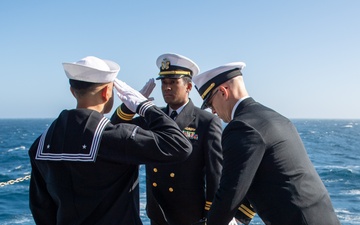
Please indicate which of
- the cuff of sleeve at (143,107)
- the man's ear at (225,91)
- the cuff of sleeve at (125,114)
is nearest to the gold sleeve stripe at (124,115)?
the cuff of sleeve at (125,114)

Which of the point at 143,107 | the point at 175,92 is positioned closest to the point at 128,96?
the point at 143,107

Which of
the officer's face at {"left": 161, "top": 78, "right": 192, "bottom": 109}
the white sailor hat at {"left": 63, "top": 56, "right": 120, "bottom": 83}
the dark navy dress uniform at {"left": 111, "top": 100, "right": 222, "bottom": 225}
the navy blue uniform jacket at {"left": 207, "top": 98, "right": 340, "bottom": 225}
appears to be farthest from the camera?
the officer's face at {"left": 161, "top": 78, "right": 192, "bottom": 109}

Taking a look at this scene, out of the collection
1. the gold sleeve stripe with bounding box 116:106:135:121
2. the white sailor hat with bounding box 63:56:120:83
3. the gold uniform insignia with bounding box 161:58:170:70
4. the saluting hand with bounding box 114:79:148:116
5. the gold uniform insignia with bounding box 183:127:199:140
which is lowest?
the gold uniform insignia with bounding box 183:127:199:140

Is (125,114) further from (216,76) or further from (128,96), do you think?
(216,76)

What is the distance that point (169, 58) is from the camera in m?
3.79

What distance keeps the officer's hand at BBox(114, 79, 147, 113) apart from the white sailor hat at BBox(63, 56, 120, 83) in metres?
0.09

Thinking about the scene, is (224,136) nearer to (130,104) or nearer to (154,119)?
(154,119)

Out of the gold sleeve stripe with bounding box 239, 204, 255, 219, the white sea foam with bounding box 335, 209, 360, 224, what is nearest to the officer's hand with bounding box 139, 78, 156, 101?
the gold sleeve stripe with bounding box 239, 204, 255, 219

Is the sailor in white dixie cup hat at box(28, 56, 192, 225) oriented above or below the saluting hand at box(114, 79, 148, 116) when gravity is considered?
below

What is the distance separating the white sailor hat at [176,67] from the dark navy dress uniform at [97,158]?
1400 millimetres

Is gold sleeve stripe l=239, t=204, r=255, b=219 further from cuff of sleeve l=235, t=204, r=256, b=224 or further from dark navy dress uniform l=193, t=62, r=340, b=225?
dark navy dress uniform l=193, t=62, r=340, b=225

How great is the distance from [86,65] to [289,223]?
4.56ft

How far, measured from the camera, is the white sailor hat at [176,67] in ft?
12.2

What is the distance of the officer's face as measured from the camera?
143 inches
